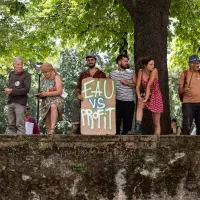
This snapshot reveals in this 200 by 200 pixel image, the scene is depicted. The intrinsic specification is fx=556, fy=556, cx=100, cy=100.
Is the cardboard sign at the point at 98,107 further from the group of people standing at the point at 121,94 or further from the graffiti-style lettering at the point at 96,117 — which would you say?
the group of people standing at the point at 121,94

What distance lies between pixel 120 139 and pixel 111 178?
57cm

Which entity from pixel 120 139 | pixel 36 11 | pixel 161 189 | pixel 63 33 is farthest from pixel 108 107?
pixel 36 11

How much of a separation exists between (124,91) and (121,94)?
0.07 m

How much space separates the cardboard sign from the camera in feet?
27.5

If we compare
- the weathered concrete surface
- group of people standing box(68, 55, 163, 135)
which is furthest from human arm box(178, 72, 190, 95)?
the weathered concrete surface

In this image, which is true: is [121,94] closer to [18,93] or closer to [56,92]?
[56,92]

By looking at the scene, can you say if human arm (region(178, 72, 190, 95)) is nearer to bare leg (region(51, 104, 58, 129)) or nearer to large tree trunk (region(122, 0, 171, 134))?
large tree trunk (region(122, 0, 171, 134))

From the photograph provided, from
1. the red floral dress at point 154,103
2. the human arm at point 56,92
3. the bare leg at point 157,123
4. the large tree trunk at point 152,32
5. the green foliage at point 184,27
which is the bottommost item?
the bare leg at point 157,123

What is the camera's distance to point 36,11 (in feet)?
65.8

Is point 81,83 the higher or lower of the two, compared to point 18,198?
higher

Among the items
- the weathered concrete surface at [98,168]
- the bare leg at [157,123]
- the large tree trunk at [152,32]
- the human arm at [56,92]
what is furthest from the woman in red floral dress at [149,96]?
the large tree trunk at [152,32]

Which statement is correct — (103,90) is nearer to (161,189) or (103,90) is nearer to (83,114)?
(83,114)

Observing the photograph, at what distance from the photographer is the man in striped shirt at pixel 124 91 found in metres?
9.35

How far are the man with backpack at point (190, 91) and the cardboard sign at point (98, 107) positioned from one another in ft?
5.10
